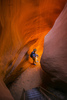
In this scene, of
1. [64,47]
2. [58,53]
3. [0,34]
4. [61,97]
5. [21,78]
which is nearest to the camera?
[0,34]

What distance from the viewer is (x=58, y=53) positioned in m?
2.09

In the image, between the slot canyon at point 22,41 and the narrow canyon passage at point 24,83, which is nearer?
the slot canyon at point 22,41

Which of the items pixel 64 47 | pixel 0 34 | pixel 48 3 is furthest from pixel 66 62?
pixel 48 3

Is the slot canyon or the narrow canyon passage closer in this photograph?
the slot canyon

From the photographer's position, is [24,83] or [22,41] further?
[24,83]

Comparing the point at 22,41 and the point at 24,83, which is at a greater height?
the point at 22,41

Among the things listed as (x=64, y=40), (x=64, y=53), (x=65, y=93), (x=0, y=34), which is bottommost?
(x=65, y=93)

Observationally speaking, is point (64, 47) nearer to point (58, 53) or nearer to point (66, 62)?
point (58, 53)

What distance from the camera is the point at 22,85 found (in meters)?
4.98

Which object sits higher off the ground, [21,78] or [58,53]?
[21,78]

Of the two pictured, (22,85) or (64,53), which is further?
(22,85)

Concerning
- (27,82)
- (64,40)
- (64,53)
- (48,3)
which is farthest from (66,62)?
(27,82)

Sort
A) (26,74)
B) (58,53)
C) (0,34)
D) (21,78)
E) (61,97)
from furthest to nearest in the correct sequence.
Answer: (26,74), (21,78), (61,97), (58,53), (0,34)

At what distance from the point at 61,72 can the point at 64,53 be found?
0.63 m
